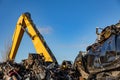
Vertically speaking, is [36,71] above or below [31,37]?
below

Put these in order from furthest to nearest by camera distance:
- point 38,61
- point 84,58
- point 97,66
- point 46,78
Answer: point 38,61, point 46,78, point 84,58, point 97,66

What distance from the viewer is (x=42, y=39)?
20266mm

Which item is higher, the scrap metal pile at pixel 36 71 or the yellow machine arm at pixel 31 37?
the yellow machine arm at pixel 31 37

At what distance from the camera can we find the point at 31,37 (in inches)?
808

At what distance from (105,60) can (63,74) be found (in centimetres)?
399

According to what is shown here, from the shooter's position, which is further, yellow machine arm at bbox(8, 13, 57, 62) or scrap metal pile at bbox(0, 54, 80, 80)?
yellow machine arm at bbox(8, 13, 57, 62)

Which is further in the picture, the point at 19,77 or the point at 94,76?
the point at 19,77

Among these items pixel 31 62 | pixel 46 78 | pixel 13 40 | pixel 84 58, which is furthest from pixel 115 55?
pixel 13 40

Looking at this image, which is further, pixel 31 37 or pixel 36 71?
pixel 31 37

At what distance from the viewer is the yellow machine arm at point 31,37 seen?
64.4ft

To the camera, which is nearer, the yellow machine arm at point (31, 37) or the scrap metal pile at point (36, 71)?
the scrap metal pile at point (36, 71)

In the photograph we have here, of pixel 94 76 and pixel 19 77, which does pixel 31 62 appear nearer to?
pixel 19 77

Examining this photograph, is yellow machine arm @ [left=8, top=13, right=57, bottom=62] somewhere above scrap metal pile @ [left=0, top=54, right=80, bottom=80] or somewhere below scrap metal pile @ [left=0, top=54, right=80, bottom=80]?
above

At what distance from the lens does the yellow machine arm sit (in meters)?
19.6
